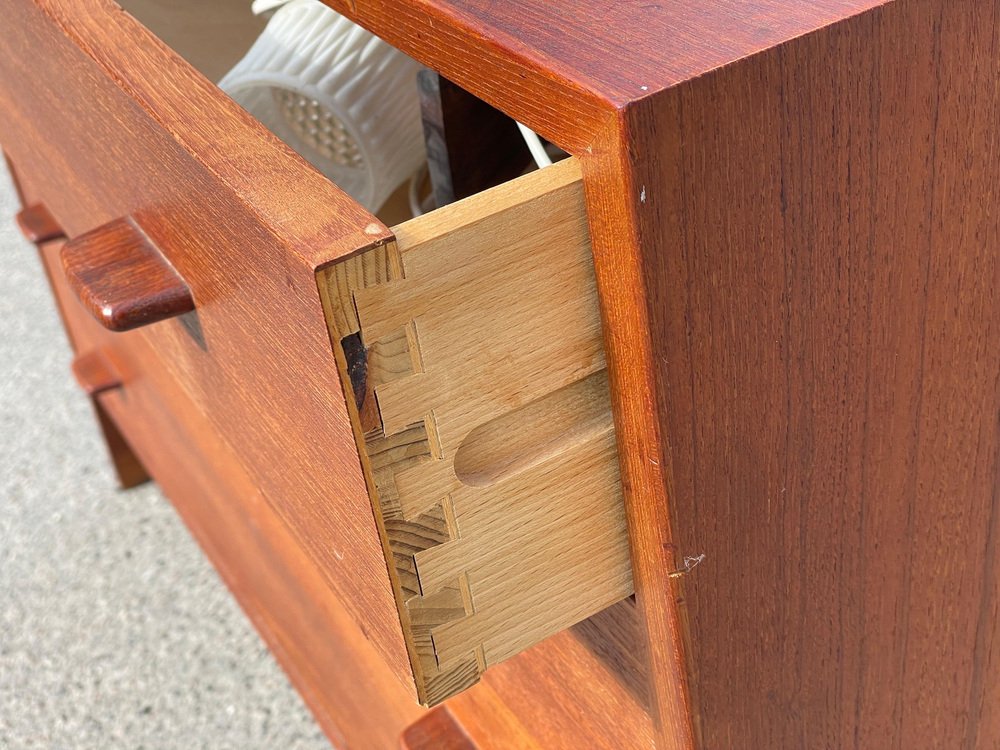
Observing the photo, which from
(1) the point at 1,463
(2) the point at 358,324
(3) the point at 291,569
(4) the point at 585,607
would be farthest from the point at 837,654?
(1) the point at 1,463

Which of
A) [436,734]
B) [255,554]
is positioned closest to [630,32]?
[436,734]

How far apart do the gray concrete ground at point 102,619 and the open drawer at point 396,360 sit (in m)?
0.50

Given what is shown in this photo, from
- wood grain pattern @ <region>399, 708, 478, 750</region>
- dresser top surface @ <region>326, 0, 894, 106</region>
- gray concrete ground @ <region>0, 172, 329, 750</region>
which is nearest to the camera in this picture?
dresser top surface @ <region>326, 0, 894, 106</region>

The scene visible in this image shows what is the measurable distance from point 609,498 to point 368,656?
33 cm

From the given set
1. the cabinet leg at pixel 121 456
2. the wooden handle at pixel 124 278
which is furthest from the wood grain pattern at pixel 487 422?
the cabinet leg at pixel 121 456

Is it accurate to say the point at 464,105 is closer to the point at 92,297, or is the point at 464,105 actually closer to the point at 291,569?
the point at 92,297

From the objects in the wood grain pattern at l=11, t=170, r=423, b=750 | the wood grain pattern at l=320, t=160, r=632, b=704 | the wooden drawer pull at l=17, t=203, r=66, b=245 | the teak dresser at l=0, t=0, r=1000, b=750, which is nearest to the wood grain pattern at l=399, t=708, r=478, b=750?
the wood grain pattern at l=11, t=170, r=423, b=750

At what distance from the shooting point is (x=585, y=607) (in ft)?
1.25

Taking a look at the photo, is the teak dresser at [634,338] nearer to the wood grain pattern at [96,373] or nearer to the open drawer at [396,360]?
the open drawer at [396,360]

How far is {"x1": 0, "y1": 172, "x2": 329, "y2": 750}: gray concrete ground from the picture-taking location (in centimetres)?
88

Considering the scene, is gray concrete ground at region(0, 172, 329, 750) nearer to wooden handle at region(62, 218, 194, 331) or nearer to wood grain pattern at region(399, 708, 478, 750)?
wood grain pattern at region(399, 708, 478, 750)

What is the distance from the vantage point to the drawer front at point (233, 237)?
314 mm

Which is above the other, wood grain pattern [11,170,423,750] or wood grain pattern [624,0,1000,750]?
wood grain pattern [624,0,1000,750]

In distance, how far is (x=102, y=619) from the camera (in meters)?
0.97
